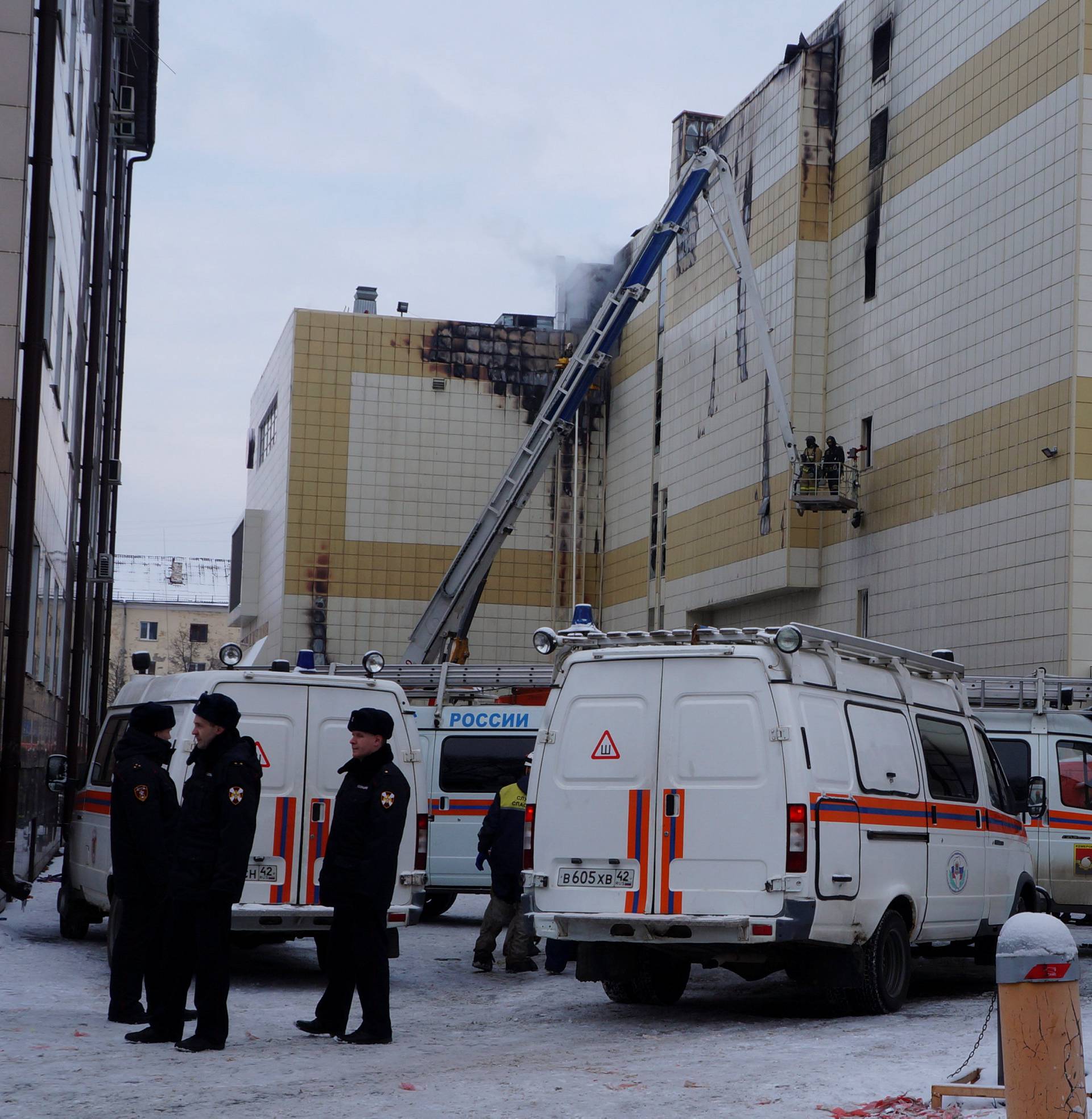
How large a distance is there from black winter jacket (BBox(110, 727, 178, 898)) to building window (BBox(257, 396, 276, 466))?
132 feet

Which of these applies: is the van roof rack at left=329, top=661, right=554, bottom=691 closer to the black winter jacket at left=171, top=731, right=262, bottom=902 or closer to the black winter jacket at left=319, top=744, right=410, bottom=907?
the black winter jacket at left=319, top=744, right=410, bottom=907

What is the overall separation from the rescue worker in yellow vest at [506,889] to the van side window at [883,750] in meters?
3.56

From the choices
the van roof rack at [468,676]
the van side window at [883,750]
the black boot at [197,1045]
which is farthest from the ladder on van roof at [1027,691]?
the black boot at [197,1045]

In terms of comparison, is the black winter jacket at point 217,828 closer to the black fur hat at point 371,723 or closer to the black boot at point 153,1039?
the black fur hat at point 371,723

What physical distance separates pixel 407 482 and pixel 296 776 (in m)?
34.6

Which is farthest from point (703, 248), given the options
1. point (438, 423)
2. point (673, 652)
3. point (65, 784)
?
point (673, 652)

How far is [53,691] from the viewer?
70.2 ft

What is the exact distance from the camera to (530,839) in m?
11.1

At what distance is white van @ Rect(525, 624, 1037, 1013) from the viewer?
10.2m

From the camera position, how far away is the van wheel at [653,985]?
37.6 ft

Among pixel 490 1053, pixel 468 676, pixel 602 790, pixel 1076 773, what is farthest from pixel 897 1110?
pixel 468 676

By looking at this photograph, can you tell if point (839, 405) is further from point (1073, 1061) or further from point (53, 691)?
point (1073, 1061)

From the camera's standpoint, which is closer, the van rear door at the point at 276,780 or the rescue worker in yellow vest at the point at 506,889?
the van rear door at the point at 276,780

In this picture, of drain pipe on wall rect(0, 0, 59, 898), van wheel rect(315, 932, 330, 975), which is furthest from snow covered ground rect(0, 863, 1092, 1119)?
drain pipe on wall rect(0, 0, 59, 898)
